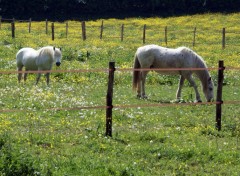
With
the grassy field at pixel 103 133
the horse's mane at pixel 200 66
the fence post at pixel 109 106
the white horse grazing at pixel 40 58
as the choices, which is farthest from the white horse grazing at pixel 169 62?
the fence post at pixel 109 106

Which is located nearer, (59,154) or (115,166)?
(115,166)

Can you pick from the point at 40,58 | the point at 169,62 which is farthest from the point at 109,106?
the point at 40,58

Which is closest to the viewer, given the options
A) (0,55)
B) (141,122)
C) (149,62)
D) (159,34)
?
(141,122)

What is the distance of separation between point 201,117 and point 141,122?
2102 mm

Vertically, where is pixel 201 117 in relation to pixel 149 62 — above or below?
below

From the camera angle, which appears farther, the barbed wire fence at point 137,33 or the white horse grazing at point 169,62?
the barbed wire fence at point 137,33

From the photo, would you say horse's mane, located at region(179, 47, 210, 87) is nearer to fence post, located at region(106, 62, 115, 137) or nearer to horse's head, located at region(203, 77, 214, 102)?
horse's head, located at region(203, 77, 214, 102)

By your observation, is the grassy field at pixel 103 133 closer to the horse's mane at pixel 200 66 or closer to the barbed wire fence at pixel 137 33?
the horse's mane at pixel 200 66

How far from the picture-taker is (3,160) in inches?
349

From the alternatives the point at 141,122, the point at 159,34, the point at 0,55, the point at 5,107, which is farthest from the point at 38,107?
the point at 159,34

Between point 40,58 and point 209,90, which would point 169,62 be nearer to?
point 209,90

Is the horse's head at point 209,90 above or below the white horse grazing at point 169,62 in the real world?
below

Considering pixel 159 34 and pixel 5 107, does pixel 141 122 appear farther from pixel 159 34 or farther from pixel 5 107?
pixel 159 34

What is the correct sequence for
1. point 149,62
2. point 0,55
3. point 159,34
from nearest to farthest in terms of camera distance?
point 149,62 → point 0,55 → point 159,34
